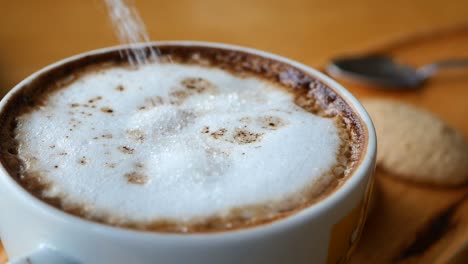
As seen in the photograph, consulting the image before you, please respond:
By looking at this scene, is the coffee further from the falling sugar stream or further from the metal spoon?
the metal spoon

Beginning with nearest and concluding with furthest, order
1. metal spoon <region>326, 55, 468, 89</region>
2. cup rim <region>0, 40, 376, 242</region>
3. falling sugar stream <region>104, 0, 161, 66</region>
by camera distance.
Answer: cup rim <region>0, 40, 376, 242</region> < falling sugar stream <region>104, 0, 161, 66</region> < metal spoon <region>326, 55, 468, 89</region>

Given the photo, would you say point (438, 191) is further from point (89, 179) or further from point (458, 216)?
point (89, 179)

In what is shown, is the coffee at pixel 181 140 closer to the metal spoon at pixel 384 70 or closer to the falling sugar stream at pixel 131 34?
the falling sugar stream at pixel 131 34

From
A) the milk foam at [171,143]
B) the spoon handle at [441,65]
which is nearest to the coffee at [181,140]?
the milk foam at [171,143]

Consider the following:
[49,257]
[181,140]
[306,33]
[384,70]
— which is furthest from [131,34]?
[306,33]

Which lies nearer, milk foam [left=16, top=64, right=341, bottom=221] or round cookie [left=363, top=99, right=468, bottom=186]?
milk foam [left=16, top=64, right=341, bottom=221]

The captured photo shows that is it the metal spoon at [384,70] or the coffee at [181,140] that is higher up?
the coffee at [181,140]

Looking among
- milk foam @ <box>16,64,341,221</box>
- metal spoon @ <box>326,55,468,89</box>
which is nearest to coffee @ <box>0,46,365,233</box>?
milk foam @ <box>16,64,341,221</box>
